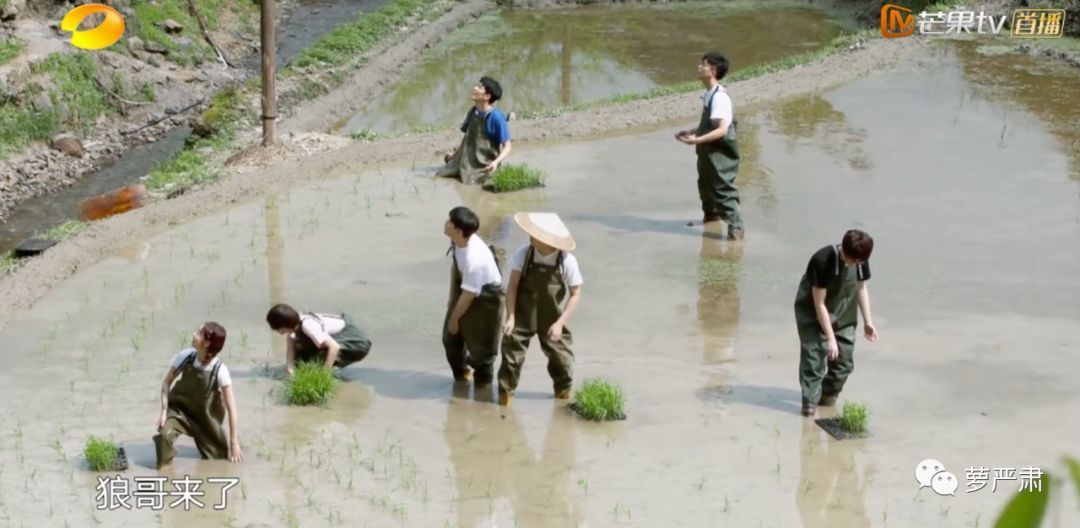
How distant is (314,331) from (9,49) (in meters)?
11.5

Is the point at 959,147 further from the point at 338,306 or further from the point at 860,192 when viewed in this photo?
the point at 338,306

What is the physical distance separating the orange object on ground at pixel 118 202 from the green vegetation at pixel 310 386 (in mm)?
5647

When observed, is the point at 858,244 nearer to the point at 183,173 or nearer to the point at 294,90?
the point at 183,173

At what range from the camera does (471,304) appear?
27.9 feet

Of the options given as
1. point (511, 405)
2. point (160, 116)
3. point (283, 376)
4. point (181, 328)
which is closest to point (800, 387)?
point (511, 405)

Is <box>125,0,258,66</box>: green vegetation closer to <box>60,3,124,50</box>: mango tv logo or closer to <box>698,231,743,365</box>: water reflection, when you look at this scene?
<box>60,3,124,50</box>: mango tv logo

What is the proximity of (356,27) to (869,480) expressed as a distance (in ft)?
55.8

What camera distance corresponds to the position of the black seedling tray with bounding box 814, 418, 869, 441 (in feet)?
26.7

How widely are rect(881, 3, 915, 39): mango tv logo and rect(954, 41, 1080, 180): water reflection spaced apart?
37.3 inches

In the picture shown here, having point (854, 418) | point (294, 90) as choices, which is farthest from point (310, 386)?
point (294, 90)

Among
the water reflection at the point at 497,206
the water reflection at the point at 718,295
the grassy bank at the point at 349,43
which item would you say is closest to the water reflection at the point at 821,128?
the water reflection at the point at 718,295

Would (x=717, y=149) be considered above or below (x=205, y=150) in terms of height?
above

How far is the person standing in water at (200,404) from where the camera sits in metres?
7.53

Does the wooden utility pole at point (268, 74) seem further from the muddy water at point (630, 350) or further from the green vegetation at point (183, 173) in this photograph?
the muddy water at point (630, 350)
